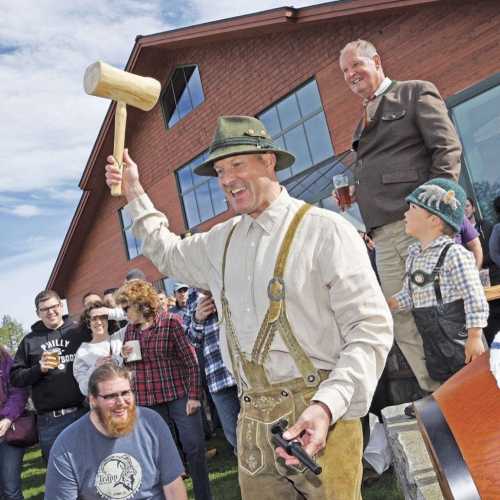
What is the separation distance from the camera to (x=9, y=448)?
5.21 meters

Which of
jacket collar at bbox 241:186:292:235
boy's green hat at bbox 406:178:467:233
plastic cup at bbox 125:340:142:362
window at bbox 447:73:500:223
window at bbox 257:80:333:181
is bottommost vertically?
plastic cup at bbox 125:340:142:362

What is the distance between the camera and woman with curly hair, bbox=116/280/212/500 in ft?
14.4

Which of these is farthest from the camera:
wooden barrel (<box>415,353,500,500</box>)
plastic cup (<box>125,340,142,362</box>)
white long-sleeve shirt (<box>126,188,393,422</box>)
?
plastic cup (<box>125,340,142,362</box>)

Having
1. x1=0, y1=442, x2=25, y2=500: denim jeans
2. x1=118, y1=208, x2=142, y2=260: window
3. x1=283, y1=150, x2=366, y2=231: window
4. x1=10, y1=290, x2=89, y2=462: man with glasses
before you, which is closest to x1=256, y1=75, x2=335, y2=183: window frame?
x1=283, y1=150, x2=366, y2=231: window

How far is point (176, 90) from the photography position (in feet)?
52.9

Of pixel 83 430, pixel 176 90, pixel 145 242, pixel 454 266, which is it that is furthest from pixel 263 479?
pixel 176 90

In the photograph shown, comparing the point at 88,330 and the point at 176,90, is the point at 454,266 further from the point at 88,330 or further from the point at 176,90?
the point at 176,90

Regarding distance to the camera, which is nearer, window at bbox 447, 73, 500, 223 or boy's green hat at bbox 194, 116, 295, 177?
boy's green hat at bbox 194, 116, 295, 177

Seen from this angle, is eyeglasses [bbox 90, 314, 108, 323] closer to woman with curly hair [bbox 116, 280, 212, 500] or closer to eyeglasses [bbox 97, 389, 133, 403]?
woman with curly hair [bbox 116, 280, 212, 500]

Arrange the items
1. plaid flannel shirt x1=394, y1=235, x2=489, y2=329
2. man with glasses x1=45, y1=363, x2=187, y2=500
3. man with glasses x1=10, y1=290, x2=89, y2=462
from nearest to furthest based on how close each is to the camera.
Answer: plaid flannel shirt x1=394, y1=235, x2=489, y2=329, man with glasses x1=45, y1=363, x2=187, y2=500, man with glasses x1=10, y1=290, x2=89, y2=462

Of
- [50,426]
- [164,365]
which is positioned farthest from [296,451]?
[50,426]

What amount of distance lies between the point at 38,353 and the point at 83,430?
218cm

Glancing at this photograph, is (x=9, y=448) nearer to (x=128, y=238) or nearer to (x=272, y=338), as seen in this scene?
(x=272, y=338)

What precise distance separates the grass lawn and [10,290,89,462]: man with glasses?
54.7 inches
